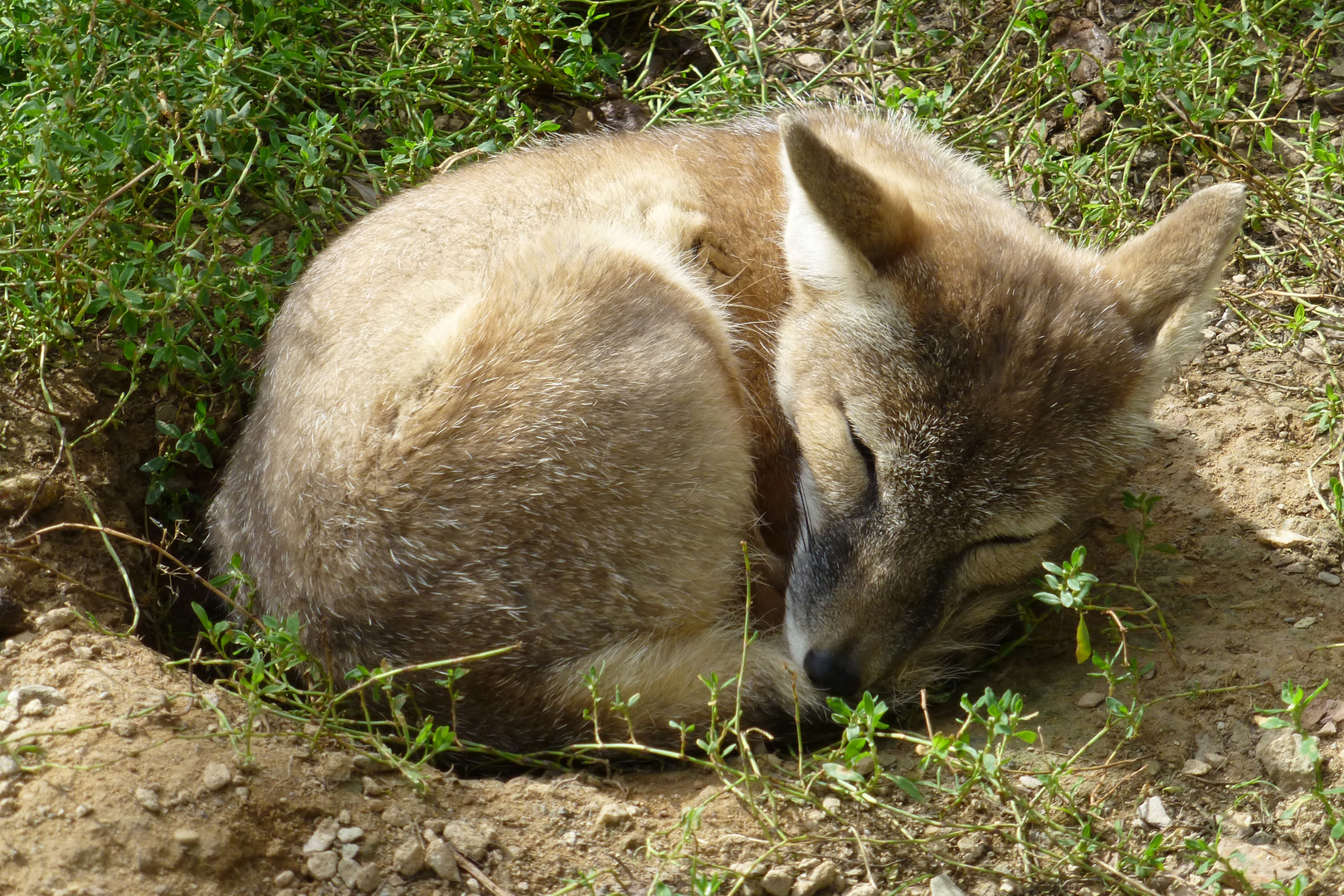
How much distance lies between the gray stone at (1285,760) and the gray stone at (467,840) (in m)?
2.52

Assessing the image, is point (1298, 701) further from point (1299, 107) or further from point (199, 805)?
point (1299, 107)

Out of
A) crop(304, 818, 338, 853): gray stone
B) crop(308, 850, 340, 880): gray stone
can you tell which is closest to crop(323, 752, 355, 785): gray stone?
crop(304, 818, 338, 853): gray stone

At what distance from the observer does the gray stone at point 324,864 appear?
3.05 m

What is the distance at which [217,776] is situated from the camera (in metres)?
3.14

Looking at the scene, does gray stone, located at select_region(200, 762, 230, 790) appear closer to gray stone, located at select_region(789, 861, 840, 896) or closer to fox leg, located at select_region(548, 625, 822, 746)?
fox leg, located at select_region(548, 625, 822, 746)

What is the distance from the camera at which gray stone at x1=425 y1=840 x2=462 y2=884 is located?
3.11 m

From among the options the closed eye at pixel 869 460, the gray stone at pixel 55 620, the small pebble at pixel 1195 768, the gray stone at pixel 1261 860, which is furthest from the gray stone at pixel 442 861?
the small pebble at pixel 1195 768

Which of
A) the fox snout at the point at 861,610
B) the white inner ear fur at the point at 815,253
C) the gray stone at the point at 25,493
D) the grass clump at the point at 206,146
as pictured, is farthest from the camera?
the grass clump at the point at 206,146

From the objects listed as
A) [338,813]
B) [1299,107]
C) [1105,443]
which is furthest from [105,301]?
[1299,107]

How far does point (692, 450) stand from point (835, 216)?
996 mm

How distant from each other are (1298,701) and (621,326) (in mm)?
2529

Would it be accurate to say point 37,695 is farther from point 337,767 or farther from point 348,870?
point 348,870

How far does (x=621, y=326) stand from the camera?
403 centimetres

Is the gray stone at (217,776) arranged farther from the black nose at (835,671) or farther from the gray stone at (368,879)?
the black nose at (835,671)
